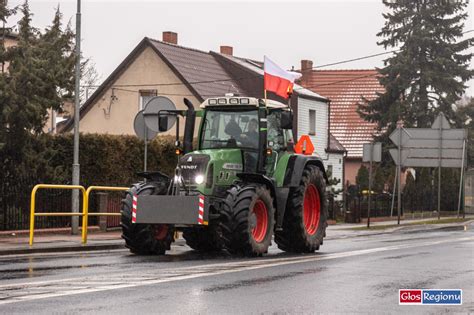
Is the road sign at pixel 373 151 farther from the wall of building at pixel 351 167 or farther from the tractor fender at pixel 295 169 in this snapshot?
the wall of building at pixel 351 167

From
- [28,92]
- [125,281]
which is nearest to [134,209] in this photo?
[125,281]

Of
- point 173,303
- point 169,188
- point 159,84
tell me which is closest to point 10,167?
point 169,188

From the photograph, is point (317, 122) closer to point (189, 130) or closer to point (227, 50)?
point (227, 50)

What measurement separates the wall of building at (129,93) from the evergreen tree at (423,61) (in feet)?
49.6

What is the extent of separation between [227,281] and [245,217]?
3797 millimetres

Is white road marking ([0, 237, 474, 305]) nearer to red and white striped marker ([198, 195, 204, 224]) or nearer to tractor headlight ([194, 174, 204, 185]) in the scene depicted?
red and white striped marker ([198, 195, 204, 224])

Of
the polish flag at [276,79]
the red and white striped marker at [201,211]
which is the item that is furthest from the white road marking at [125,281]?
the polish flag at [276,79]

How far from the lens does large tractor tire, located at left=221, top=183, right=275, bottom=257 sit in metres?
16.5

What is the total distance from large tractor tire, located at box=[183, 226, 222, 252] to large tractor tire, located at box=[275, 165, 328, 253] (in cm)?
120

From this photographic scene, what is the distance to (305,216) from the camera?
63.9ft

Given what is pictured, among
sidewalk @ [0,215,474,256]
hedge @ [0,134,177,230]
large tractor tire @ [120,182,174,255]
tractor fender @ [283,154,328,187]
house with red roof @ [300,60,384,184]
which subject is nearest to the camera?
large tractor tire @ [120,182,174,255]

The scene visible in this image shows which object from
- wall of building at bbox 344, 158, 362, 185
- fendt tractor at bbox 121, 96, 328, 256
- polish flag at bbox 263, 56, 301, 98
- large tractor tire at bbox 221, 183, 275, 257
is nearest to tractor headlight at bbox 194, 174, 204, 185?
fendt tractor at bbox 121, 96, 328, 256

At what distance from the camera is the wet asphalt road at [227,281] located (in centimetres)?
1039

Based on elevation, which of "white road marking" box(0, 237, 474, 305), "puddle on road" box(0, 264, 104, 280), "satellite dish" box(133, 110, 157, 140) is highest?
"satellite dish" box(133, 110, 157, 140)
